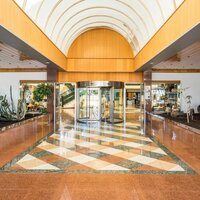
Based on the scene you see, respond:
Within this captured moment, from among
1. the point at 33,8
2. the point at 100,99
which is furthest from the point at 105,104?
the point at 33,8

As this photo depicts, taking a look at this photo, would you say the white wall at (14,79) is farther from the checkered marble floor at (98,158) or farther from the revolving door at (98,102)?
the checkered marble floor at (98,158)

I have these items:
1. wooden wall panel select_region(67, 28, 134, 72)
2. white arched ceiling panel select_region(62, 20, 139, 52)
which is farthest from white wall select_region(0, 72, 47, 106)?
white arched ceiling panel select_region(62, 20, 139, 52)

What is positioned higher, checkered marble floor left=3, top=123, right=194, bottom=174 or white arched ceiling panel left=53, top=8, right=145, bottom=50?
white arched ceiling panel left=53, top=8, right=145, bottom=50

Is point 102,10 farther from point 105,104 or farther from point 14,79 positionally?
point 14,79

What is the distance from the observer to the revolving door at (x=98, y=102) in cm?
1406

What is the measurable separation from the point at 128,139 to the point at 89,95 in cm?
686

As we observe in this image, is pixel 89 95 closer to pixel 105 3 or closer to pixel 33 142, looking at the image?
pixel 105 3

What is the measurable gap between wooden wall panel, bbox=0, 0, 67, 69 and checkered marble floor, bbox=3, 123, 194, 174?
294cm

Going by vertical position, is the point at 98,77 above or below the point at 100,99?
above

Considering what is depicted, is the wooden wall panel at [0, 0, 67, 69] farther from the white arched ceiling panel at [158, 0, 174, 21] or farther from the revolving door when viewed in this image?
the revolving door

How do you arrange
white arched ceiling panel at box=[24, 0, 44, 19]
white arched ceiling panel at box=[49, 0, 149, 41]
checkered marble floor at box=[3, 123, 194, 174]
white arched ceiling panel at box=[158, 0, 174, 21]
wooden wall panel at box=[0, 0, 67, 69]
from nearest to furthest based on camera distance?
checkered marble floor at box=[3, 123, 194, 174] → wooden wall panel at box=[0, 0, 67, 69] → white arched ceiling panel at box=[158, 0, 174, 21] → white arched ceiling panel at box=[24, 0, 44, 19] → white arched ceiling panel at box=[49, 0, 149, 41]

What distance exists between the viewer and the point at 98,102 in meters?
14.8

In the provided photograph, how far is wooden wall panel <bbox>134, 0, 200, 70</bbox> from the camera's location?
5059 mm

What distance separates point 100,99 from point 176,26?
897 cm
